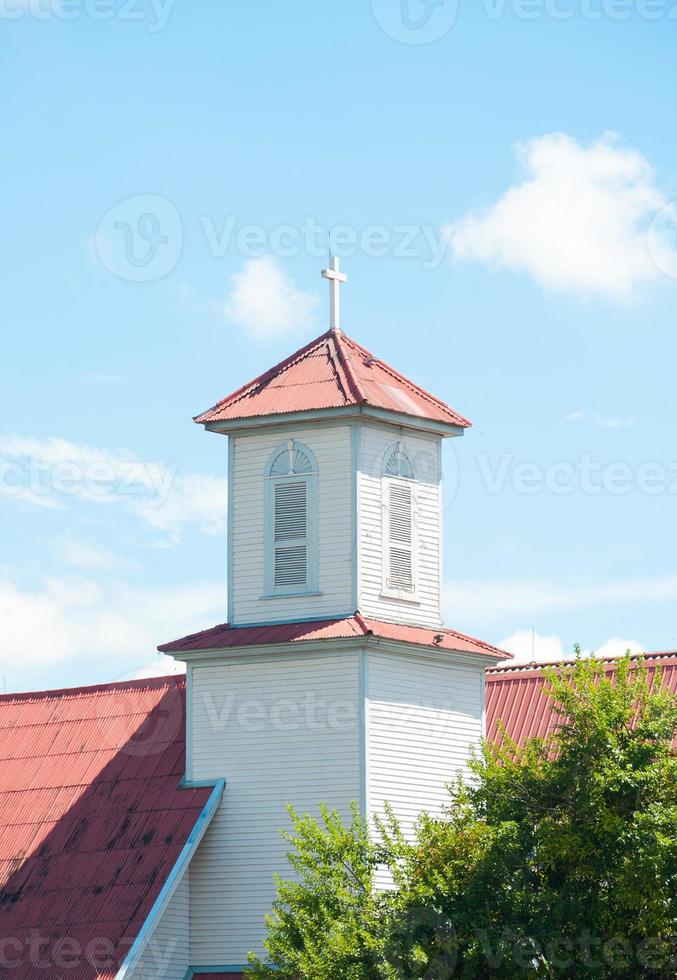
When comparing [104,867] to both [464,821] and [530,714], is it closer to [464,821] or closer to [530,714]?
[464,821]

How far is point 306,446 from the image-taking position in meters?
37.4

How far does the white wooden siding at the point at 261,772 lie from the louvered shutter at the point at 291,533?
68.7 inches

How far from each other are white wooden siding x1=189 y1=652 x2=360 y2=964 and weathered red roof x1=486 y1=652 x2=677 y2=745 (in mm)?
7430

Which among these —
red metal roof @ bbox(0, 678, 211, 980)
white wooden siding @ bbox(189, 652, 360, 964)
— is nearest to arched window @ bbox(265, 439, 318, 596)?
white wooden siding @ bbox(189, 652, 360, 964)

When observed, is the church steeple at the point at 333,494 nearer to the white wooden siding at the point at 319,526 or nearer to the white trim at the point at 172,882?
the white wooden siding at the point at 319,526

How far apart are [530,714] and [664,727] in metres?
12.0

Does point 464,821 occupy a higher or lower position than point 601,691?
lower

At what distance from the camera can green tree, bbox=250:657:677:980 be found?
29656 mm

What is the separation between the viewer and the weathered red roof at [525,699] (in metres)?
41.9

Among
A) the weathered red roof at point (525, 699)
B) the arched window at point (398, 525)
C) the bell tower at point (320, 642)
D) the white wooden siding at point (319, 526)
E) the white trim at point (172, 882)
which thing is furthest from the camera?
the weathered red roof at point (525, 699)

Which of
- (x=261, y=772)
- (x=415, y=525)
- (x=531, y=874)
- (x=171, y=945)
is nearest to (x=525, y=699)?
(x=415, y=525)

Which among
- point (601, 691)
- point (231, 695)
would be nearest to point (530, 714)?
point (231, 695)

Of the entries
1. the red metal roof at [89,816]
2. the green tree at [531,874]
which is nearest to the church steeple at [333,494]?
the red metal roof at [89,816]

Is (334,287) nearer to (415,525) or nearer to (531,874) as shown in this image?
(415,525)
